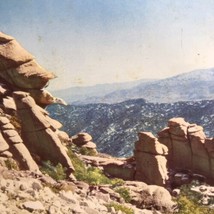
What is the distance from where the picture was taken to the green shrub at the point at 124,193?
2545 cm

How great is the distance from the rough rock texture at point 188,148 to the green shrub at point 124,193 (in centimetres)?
2286

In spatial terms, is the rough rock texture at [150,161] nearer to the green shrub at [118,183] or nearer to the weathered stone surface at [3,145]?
the green shrub at [118,183]

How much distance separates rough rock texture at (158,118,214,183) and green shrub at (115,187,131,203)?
22859mm

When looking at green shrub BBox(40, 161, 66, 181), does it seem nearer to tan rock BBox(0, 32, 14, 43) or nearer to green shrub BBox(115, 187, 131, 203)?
green shrub BBox(115, 187, 131, 203)

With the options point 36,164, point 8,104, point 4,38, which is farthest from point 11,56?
point 36,164

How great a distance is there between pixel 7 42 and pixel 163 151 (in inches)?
758

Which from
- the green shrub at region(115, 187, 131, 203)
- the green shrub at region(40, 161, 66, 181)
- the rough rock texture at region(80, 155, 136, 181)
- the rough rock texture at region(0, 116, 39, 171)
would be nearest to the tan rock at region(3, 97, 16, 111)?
the rough rock texture at region(0, 116, 39, 171)

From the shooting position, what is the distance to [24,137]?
106ft

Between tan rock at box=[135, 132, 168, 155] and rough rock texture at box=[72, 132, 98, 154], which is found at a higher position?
tan rock at box=[135, 132, 168, 155]

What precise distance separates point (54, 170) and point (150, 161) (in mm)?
15867

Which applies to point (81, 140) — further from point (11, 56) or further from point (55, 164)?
point (55, 164)

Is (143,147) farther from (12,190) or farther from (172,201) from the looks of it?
(12,190)

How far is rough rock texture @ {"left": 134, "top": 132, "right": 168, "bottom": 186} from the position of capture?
41206 mm

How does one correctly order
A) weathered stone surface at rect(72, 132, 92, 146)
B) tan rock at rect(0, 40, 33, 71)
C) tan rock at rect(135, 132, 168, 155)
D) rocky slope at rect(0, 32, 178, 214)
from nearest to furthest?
rocky slope at rect(0, 32, 178, 214) < tan rock at rect(0, 40, 33, 71) < tan rock at rect(135, 132, 168, 155) < weathered stone surface at rect(72, 132, 92, 146)
